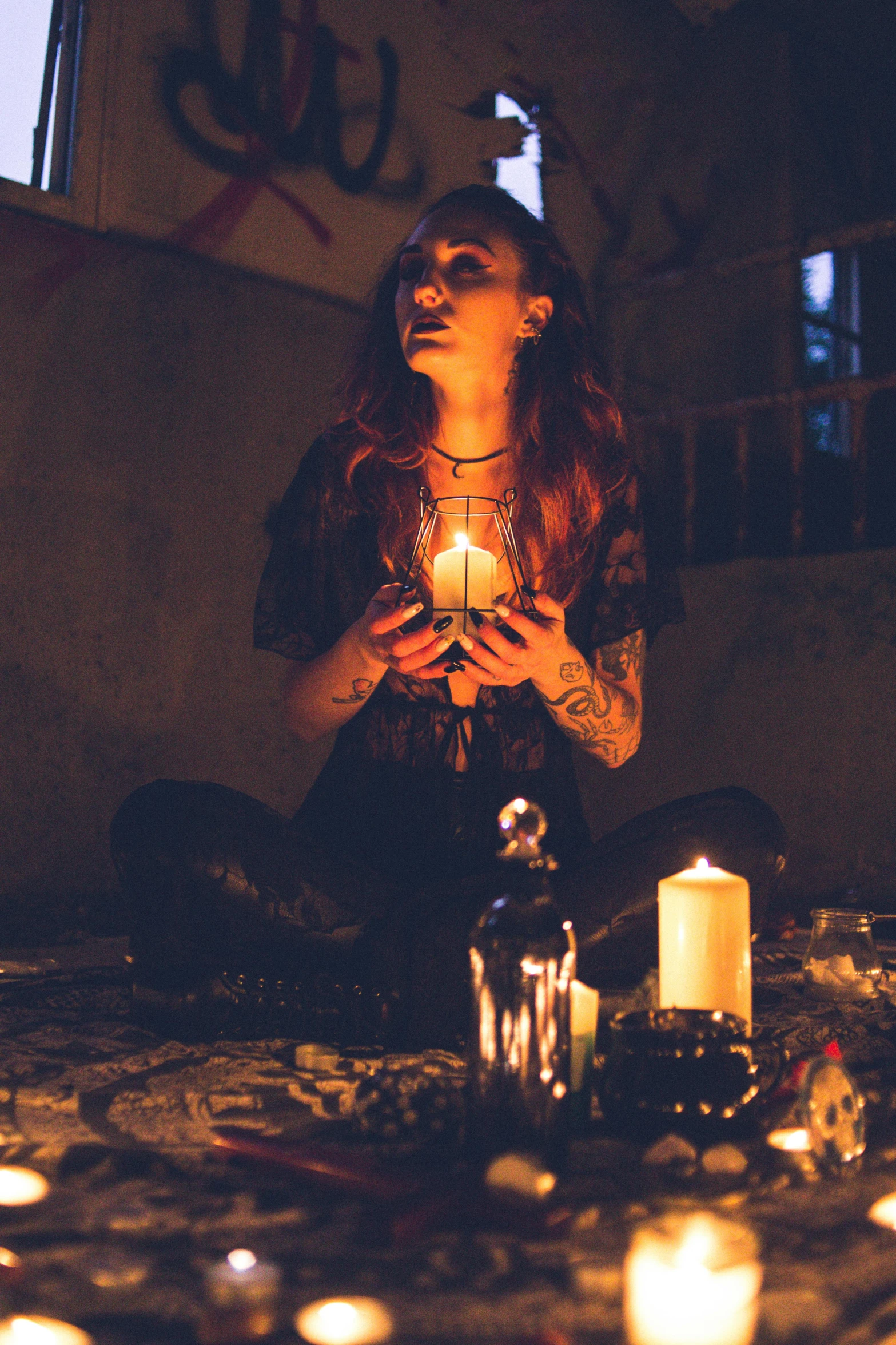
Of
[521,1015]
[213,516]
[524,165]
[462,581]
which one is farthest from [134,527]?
[521,1015]

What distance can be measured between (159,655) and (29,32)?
1820 mm

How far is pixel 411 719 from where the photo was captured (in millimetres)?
1979

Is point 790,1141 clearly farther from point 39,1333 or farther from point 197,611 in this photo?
point 197,611

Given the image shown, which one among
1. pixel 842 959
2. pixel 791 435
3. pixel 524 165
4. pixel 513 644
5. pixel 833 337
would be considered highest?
pixel 833 337

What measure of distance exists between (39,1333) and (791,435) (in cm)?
356

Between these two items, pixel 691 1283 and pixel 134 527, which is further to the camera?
pixel 134 527

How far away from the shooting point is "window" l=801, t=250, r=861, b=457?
549 cm

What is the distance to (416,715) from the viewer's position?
1.98 m

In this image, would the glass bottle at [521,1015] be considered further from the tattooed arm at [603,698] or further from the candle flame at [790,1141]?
the tattooed arm at [603,698]

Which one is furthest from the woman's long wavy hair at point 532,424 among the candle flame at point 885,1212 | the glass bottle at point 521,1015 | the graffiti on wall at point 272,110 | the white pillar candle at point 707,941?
the graffiti on wall at point 272,110

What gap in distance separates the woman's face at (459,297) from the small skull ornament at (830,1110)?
129 cm

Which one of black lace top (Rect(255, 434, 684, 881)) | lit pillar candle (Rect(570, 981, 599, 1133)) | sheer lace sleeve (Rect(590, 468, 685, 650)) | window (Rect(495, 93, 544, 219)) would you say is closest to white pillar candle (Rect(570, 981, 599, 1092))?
lit pillar candle (Rect(570, 981, 599, 1133))

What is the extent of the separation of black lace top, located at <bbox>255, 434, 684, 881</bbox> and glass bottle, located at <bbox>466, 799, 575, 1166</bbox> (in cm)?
70

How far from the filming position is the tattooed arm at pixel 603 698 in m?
1.84
